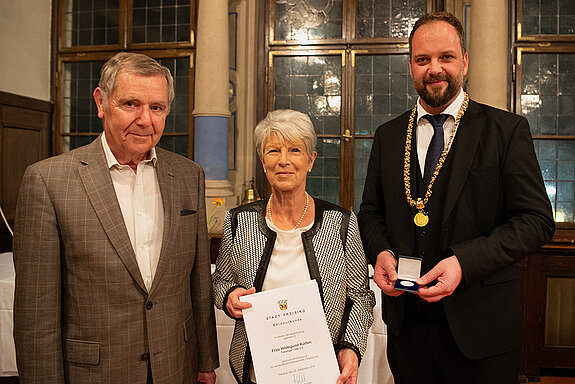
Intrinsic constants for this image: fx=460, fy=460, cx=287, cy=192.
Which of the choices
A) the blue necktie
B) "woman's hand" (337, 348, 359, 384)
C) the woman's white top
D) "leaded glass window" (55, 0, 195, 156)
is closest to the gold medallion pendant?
the blue necktie

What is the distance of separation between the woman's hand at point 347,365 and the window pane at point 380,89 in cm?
357

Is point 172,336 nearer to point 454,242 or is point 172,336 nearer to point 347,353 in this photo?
point 347,353

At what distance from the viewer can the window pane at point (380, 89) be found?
4738mm

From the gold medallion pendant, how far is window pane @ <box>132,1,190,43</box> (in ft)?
13.4

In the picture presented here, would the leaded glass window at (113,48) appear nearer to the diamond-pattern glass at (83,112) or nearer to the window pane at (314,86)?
the diamond-pattern glass at (83,112)

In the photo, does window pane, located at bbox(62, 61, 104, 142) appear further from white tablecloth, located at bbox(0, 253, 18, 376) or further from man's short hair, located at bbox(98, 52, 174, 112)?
man's short hair, located at bbox(98, 52, 174, 112)

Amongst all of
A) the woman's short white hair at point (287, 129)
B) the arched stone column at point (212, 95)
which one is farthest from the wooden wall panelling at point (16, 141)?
the woman's short white hair at point (287, 129)

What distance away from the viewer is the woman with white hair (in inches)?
58.8

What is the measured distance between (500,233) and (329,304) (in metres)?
0.58

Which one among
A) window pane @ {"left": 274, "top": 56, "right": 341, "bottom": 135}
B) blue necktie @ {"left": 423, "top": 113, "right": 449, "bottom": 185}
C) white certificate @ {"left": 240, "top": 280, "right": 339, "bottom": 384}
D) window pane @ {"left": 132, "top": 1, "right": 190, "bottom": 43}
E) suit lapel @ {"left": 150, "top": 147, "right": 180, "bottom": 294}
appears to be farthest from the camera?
window pane @ {"left": 132, "top": 1, "right": 190, "bottom": 43}

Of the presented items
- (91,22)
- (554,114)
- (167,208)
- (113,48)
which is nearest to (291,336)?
(167,208)

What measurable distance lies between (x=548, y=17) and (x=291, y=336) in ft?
14.8

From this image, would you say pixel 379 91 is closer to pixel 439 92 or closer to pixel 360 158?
pixel 360 158

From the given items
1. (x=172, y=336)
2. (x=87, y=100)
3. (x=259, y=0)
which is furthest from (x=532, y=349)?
(x=87, y=100)
